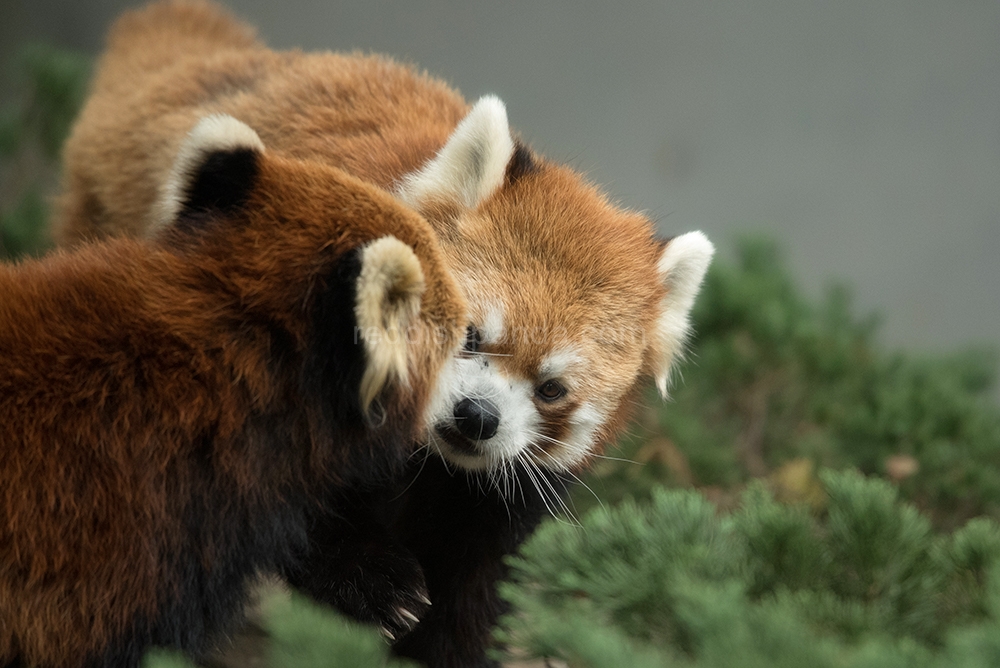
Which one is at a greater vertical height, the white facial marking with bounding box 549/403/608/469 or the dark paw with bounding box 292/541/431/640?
the white facial marking with bounding box 549/403/608/469

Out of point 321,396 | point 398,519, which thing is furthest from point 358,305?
point 398,519

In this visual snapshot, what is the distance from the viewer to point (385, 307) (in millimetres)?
1350

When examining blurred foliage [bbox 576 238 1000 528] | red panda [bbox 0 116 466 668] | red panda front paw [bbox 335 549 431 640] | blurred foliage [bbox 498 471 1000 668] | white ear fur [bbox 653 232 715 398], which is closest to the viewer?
blurred foliage [bbox 498 471 1000 668]

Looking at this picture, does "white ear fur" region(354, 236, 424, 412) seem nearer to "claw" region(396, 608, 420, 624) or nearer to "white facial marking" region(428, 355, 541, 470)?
"white facial marking" region(428, 355, 541, 470)

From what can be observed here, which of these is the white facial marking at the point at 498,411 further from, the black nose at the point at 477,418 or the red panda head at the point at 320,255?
the red panda head at the point at 320,255

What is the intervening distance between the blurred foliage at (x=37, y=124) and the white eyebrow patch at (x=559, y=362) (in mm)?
2483

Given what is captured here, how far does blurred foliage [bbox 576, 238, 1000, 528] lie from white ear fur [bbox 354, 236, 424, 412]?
1.41 meters

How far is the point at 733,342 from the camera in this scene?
316cm

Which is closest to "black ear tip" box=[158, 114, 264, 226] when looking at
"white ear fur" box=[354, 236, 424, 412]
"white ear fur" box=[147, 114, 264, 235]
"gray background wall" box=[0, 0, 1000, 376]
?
"white ear fur" box=[147, 114, 264, 235]

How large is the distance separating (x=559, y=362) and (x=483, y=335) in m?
0.15

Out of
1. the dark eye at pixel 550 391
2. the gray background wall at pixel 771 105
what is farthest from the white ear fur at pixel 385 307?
the gray background wall at pixel 771 105

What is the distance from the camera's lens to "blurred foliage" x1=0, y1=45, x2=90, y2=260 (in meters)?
3.67

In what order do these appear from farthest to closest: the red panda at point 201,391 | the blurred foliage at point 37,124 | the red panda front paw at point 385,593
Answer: the blurred foliage at point 37,124 < the red panda front paw at point 385,593 < the red panda at point 201,391

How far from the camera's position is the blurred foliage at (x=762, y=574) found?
117 cm
